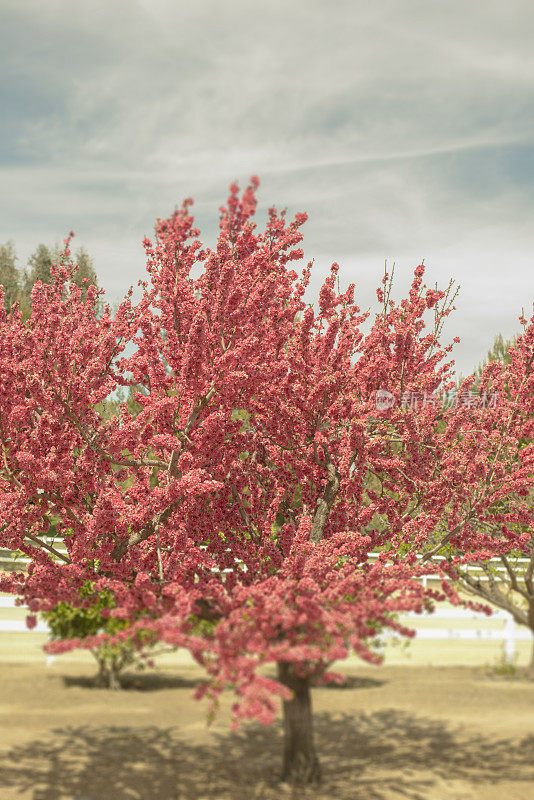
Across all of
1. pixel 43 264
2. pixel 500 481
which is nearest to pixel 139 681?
pixel 500 481

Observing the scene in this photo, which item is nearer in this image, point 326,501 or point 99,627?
point 99,627

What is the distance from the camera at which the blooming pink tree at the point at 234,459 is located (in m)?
5.48

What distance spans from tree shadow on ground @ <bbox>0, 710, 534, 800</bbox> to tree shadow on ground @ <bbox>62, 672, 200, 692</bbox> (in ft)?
0.98

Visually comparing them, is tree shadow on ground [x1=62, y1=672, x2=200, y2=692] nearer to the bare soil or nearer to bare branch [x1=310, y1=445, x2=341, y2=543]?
the bare soil

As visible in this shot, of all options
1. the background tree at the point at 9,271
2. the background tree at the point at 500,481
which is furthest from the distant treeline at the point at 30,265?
the background tree at the point at 500,481

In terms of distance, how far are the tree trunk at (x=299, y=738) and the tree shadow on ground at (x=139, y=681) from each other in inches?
31.4

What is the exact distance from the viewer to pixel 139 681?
215 inches

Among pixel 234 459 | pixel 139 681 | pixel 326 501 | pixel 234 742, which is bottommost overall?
pixel 234 742

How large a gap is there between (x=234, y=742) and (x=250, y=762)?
7.0 inches

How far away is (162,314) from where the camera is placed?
781 centimetres

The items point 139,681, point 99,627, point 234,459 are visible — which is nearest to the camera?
point 139,681

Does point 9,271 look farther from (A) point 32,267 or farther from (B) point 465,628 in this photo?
(B) point 465,628

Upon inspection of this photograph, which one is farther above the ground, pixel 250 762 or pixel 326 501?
pixel 326 501

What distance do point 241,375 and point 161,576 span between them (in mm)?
1945
